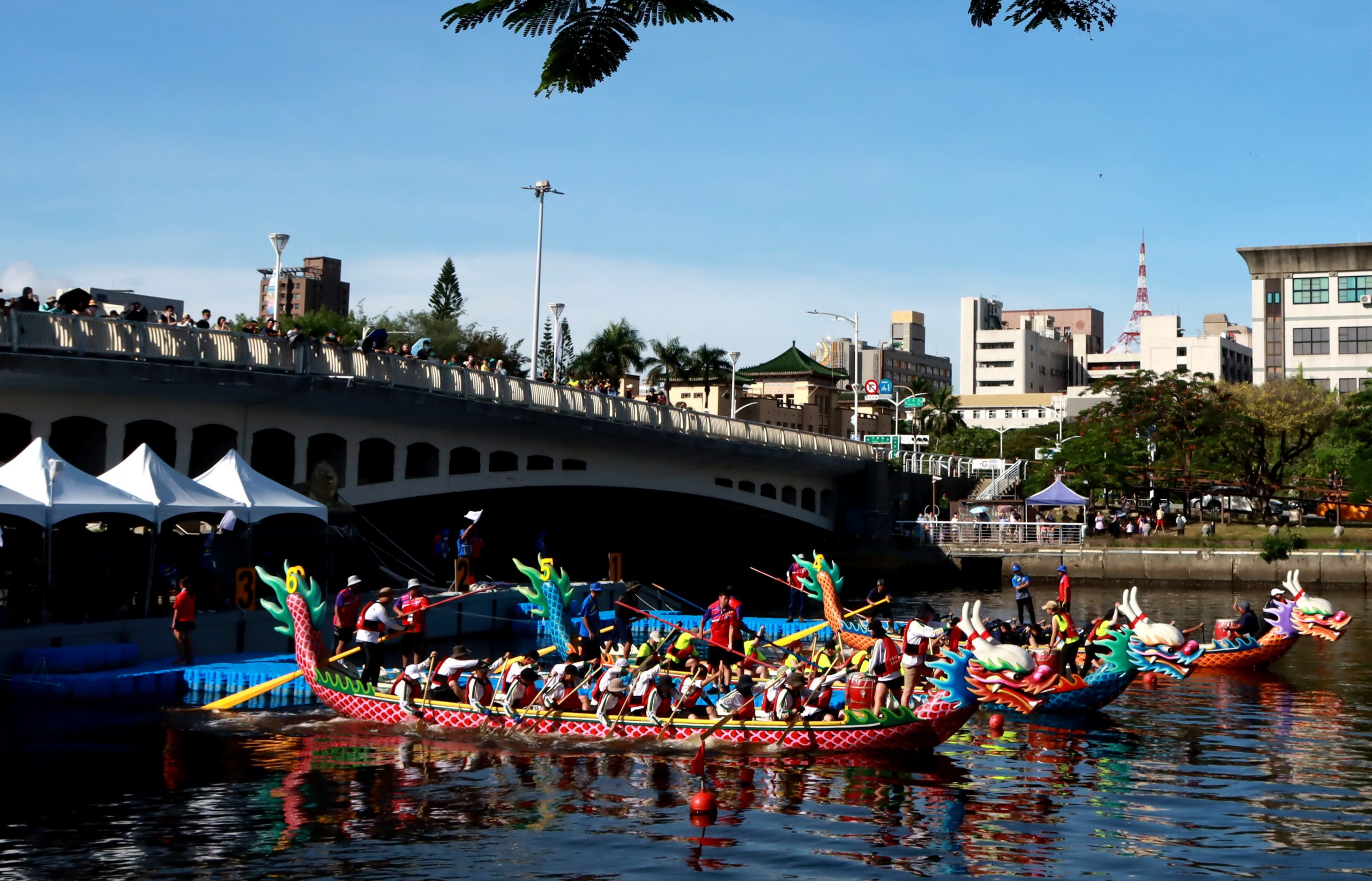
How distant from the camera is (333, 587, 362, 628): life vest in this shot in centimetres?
2775

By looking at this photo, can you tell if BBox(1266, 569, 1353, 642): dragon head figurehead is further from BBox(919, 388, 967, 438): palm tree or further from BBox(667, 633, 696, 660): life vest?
BBox(919, 388, 967, 438): palm tree

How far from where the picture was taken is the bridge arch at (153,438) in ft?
129

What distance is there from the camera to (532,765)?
20.8m

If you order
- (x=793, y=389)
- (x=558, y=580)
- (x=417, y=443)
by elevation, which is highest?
(x=793, y=389)

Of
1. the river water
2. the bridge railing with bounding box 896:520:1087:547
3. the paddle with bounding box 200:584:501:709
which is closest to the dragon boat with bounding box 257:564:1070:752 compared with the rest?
the river water

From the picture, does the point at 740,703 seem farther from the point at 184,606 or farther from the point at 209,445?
the point at 209,445

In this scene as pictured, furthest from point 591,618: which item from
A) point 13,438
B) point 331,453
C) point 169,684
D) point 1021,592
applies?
point 13,438

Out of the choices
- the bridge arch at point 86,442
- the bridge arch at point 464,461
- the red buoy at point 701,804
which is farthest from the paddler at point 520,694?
the bridge arch at point 464,461

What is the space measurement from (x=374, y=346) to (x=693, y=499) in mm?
20935

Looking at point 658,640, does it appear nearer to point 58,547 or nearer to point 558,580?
point 558,580

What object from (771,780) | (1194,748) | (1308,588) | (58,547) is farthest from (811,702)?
(1308,588)

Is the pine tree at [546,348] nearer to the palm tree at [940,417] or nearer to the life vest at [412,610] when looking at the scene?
the palm tree at [940,417]

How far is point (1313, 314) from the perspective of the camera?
4161 inches

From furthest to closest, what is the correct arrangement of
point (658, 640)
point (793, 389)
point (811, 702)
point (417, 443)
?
point (793, 389) < point (417, 443) < point (658, 640) < point (811, 702)
